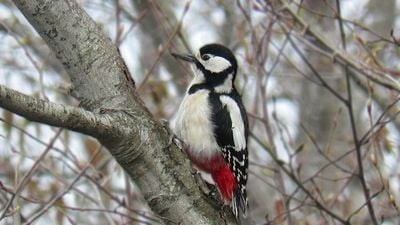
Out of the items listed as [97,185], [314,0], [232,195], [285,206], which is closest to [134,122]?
[232,195]

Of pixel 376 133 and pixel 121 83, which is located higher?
pixel 376 133

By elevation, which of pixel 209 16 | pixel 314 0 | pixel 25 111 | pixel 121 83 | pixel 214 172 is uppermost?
pixel 209 16

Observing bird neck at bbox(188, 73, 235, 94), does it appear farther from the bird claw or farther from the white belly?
the bird claw

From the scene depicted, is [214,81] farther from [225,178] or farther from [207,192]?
[207,192]

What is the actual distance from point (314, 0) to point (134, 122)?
5225 mm

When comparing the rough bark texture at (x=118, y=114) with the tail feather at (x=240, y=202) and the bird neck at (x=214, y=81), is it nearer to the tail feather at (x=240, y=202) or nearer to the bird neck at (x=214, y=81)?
the tail feather at (x=240, y=202)

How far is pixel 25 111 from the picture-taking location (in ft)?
8.74

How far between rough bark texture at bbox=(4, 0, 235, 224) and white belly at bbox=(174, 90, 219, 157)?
1078 millimetres

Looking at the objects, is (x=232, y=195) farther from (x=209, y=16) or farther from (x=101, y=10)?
(x=209, y=16)

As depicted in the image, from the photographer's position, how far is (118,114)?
3.29 m

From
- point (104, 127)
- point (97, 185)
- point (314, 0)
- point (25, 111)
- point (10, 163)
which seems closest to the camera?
point (25, 111)

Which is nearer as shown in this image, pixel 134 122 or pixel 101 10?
pixel 134 122

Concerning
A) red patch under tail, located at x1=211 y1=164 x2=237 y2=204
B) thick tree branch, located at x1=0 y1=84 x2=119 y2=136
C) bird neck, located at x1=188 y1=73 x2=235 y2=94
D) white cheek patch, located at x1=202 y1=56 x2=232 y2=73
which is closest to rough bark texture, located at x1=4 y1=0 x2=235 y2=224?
thick tree branch, located at x1=0 y1=84 x2=119 y2=136

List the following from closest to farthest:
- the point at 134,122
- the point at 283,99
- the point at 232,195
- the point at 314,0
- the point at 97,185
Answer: the point at 134,122 → the point at 232,195 → the point at 97,185 → the point at 314,0 → the point at 283,99
